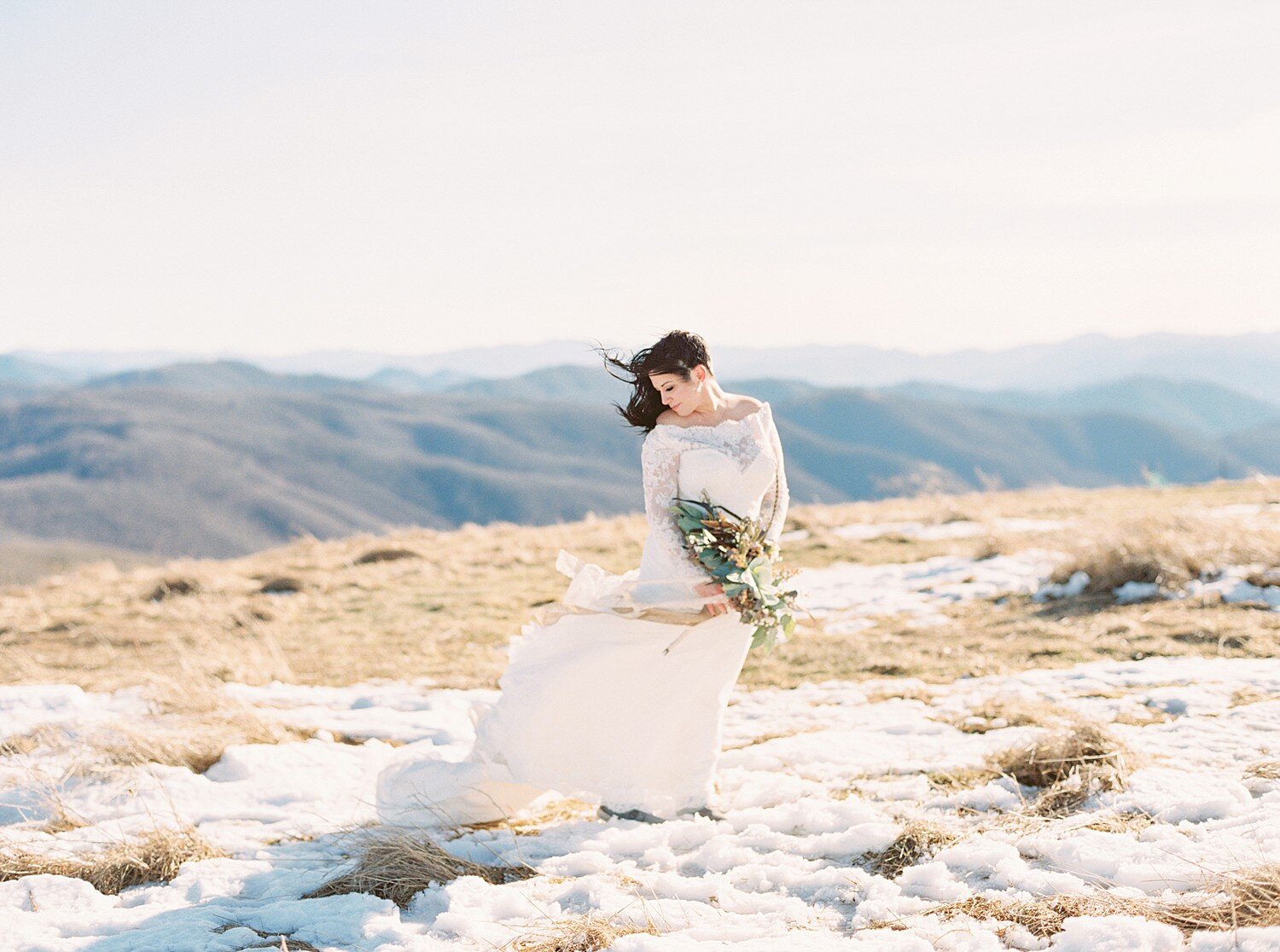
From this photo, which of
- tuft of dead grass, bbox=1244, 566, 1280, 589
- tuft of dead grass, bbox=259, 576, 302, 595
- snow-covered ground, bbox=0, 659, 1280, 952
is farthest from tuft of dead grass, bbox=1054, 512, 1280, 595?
tuft of dead grass, bbox=259, 576, 302, 595

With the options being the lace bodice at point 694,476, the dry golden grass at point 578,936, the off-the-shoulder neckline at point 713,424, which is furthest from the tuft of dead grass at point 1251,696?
the dry golden grass at point 578,936

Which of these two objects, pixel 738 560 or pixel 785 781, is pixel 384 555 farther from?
pixel 738 560

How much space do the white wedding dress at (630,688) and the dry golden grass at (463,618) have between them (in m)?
3.35

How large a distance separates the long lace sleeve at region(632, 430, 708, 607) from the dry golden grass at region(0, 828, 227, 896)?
2.57 m

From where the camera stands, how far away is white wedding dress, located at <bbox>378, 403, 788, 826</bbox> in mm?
5090

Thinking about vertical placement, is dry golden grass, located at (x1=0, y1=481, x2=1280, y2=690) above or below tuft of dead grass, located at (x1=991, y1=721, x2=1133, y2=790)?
below

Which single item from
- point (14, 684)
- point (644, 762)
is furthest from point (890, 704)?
point (14, 684)

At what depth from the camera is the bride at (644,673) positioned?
509 centimetres

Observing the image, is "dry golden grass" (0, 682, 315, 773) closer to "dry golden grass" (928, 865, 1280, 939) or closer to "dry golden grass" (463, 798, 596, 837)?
"dry golden grass" (463, 798, 596, 837)

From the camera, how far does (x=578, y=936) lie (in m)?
3.53

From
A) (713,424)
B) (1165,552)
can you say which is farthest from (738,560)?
(1165,552)

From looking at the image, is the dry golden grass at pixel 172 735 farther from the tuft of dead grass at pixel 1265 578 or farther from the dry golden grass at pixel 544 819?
the tuft of dead grass at pixel 1265 578

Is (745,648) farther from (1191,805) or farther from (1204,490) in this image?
(1204,490)

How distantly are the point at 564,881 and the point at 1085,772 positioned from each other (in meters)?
2.61
